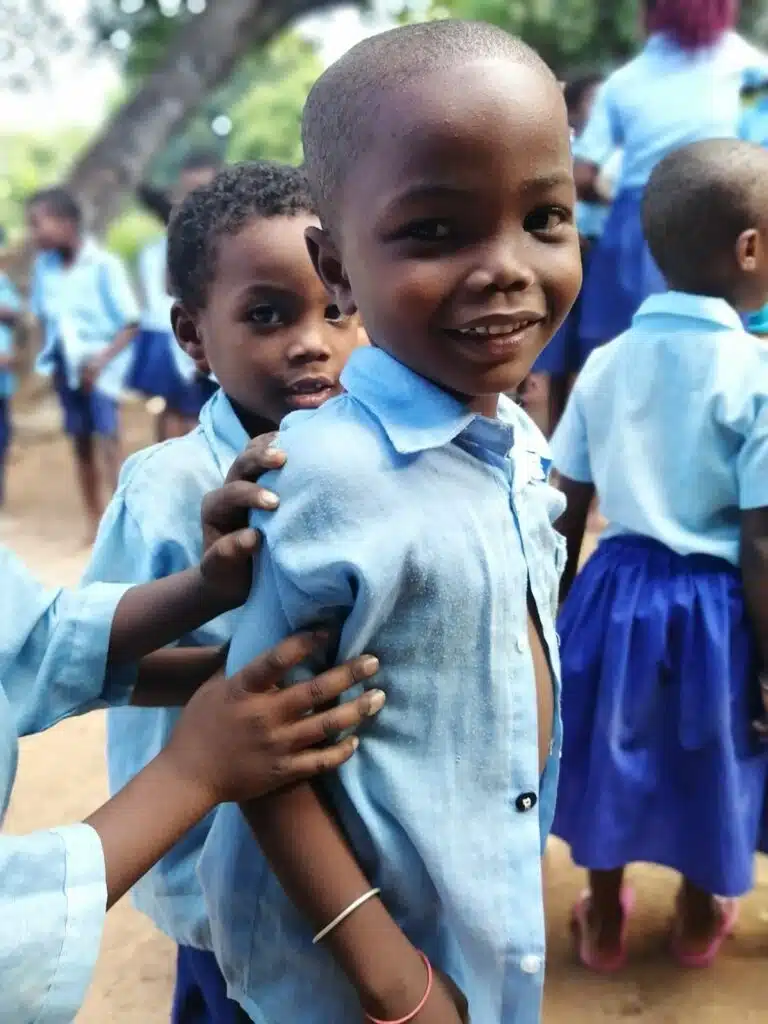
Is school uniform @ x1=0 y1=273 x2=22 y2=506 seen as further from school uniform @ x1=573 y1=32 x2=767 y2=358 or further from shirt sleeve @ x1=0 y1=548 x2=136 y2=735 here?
shirt sleeve @ x1=0 y1=548 x2=136 y2=735

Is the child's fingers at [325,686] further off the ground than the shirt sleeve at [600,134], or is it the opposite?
the shirt sleeve at [600,134]

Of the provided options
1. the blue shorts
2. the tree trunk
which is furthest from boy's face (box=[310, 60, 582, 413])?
the tree trunk

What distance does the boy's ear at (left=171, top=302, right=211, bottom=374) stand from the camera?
1.40 meters

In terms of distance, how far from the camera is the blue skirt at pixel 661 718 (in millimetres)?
1628

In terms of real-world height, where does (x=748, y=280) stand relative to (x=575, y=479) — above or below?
above

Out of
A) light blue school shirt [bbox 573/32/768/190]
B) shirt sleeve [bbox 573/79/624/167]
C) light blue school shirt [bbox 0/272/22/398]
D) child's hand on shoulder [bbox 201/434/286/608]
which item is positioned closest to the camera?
child's hand on shoulder [bbox 201/434/286/608]

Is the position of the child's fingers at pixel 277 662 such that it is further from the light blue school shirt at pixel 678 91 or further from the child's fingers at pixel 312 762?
the light blue school shirt at pixel 678 91

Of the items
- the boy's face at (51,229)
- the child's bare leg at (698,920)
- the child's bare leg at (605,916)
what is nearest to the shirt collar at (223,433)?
the child's bare leg at (605,916)

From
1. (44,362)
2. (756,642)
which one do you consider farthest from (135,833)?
(44,362)

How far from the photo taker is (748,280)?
5.21ft

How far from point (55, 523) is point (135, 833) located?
4.93 m

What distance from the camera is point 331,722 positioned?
0.89 meters

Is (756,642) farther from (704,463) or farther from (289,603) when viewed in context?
(289,603)

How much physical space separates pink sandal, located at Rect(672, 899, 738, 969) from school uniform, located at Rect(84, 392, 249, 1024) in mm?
1015
